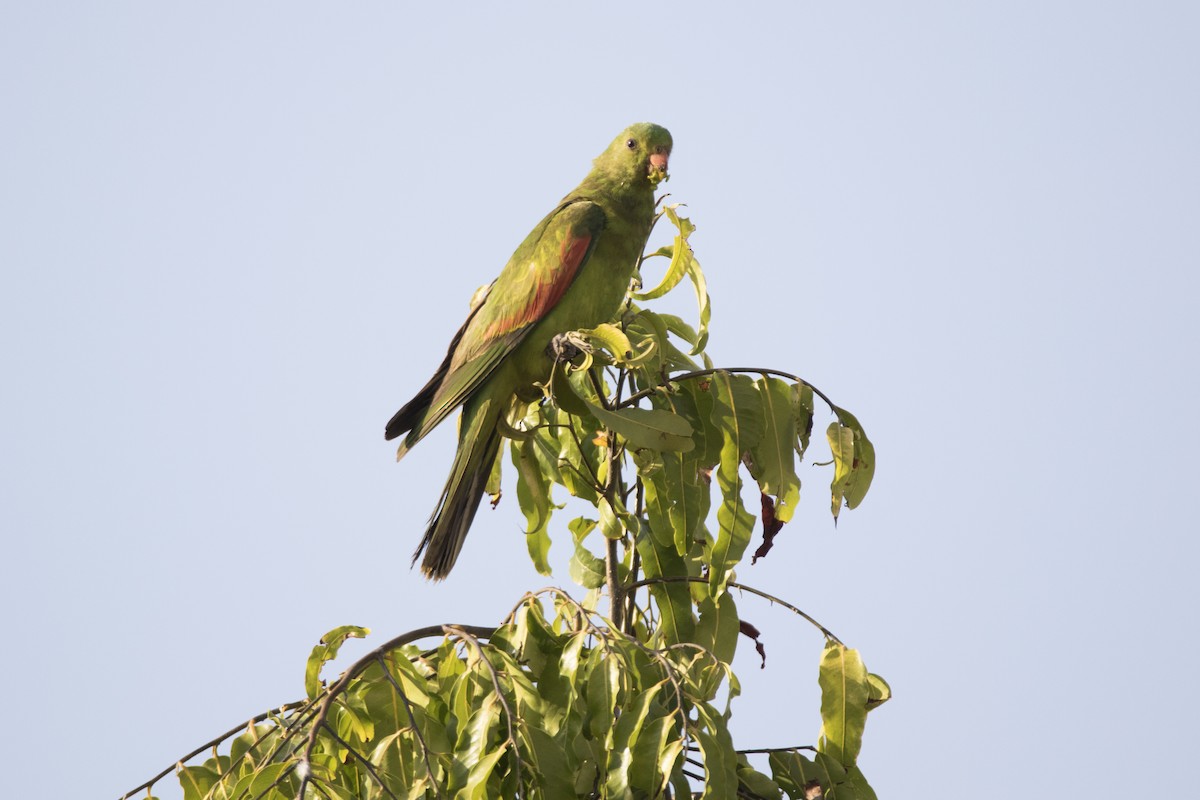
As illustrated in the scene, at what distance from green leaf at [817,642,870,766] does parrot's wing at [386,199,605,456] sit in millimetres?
1717

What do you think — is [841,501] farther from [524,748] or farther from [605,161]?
[605,161]

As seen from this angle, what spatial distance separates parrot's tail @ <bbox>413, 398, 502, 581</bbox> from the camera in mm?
4293

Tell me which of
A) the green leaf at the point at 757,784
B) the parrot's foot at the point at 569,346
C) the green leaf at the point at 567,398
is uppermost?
the parrot's foot at the point at 569,346

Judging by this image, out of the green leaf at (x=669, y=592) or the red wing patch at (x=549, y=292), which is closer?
the green leaf at (x=669, y=592)

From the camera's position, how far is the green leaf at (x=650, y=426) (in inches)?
130

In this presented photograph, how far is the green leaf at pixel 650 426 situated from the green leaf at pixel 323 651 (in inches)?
35.1

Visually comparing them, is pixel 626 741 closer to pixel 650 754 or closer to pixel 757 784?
pixel 650 754

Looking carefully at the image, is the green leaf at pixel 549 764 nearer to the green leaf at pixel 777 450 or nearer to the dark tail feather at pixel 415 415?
the green leaf at pixel 777 450

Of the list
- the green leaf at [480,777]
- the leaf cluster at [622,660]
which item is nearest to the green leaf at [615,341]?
the leaf cluster at [622,660]

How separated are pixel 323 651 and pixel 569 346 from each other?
1300mm

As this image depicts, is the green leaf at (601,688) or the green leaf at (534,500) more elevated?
the green leaf at (534,500)

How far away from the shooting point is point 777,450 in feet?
11.5

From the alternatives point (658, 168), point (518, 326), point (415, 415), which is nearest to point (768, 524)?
point (518, 326)

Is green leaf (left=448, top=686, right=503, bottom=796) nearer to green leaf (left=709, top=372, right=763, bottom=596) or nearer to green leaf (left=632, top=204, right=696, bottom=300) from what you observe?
green leaf (left=709, top=372, right=763, bottom=596)
